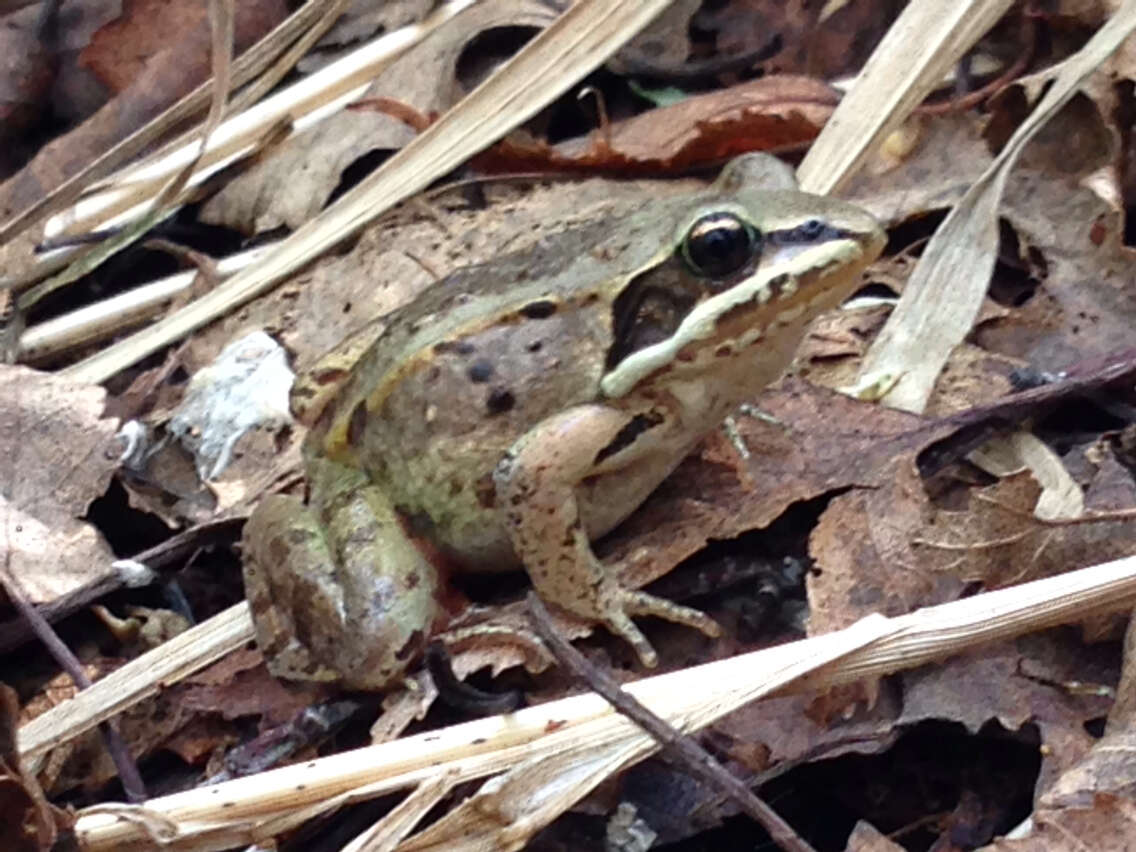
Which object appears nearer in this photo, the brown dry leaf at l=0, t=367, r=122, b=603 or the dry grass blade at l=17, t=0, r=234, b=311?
the brown dry leaf at l=0, t=367, r=122, b=603

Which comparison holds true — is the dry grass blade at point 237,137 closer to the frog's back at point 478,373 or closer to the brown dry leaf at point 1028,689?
the frog's back at point 478,373

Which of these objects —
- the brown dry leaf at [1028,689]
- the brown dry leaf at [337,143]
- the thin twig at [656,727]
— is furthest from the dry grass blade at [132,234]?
the brown dry leaf at [1028,689]

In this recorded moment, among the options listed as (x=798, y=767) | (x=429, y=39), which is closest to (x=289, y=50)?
(x=429, y=39)

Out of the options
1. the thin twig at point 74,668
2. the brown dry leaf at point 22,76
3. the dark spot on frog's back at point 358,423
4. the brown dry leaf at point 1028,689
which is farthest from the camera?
the brown dry leaf at point 22,76

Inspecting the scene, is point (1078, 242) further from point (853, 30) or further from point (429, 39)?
point (429, 39)

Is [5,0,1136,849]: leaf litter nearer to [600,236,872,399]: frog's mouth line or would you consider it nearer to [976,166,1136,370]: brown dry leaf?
[976,166,1136,370]: brown dry leaf

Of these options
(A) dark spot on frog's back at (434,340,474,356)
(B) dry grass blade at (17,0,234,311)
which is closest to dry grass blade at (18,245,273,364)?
(B) dry grass blade at (17,0,234,311)
